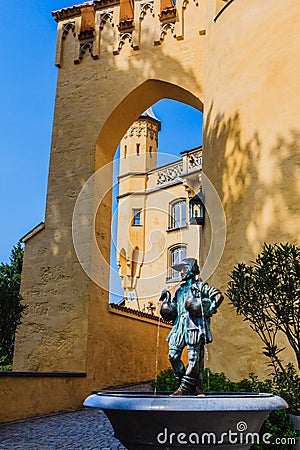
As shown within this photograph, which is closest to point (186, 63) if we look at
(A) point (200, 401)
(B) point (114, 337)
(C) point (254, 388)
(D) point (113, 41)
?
(D) point (113, 41)

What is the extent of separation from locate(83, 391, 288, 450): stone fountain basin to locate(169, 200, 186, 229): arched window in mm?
23841

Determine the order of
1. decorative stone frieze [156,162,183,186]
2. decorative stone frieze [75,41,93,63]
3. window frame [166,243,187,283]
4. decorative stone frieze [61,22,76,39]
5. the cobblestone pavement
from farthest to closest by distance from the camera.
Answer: decorative stone frieze [156,162,183,186]
window frame [166,243,187,283]
decorative stone frieze [61,22,76,39]
decorative stone frieze [75,41,93,63]
the cobblestone pavement

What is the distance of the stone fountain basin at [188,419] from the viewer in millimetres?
3266

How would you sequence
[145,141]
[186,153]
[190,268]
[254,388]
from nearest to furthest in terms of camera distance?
[190,268] → [254,388] → [186,153] → [145,141]

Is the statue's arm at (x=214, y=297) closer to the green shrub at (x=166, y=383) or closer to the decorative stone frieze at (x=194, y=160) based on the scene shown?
the green shrub at (x=166, y=383)

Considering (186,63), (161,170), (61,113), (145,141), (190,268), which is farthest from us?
(145,141)

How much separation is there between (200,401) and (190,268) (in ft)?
5.43

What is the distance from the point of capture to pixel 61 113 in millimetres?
13070

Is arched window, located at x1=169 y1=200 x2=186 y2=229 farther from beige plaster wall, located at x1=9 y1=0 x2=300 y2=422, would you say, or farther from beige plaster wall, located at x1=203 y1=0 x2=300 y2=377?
beige plaster wall, located at x1=203 y1=0 x2=300 y2=377

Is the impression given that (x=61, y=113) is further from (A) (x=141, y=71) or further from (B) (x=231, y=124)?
(B) (x=231, y=124)

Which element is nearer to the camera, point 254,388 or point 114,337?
point 254,388

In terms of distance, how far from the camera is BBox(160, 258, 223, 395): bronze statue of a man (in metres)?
4.32

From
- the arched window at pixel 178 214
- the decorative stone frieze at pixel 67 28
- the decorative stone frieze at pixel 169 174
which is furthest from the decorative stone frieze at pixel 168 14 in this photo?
the arched window at pixel 178 214

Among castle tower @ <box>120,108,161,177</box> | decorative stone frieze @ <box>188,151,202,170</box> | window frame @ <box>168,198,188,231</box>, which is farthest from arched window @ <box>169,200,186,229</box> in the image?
castle tower @ <box>120,108,161,177</box>
